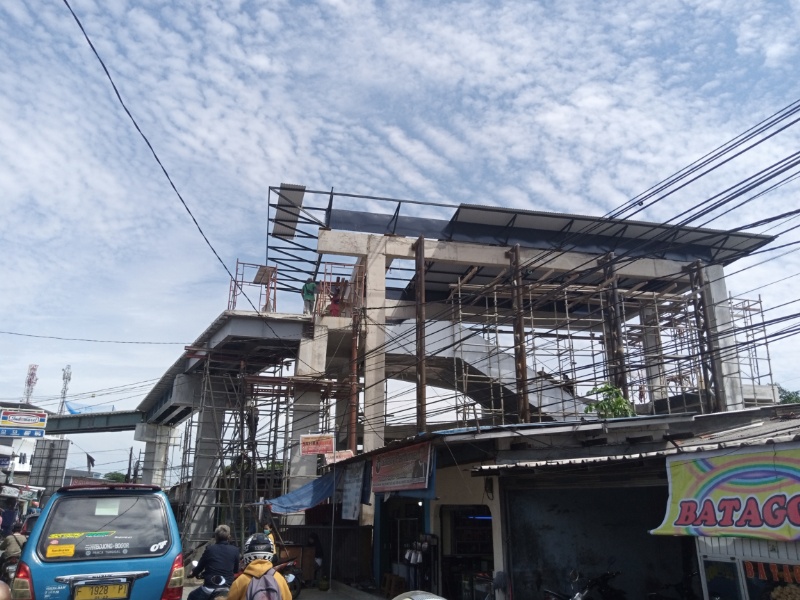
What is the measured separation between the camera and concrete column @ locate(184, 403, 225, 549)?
22.6 meters

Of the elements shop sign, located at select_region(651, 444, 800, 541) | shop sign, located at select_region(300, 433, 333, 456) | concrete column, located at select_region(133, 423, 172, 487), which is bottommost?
shop sign, located at select_region(651, 444, 800, 541)

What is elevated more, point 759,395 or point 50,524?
point 759,395

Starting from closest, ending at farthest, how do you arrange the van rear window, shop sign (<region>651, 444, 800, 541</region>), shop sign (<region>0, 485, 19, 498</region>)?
shop sign (<region>651, 444, 800, 541</region>), the van rear window, shop sign (<region>0, 485, 19, 498</region>)

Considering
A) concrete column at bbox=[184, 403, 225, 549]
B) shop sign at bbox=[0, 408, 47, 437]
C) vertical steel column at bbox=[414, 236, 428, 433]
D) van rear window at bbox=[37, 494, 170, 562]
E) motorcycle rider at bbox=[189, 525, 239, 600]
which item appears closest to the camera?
van rear window at bbox=[37, 494, 170, 562]

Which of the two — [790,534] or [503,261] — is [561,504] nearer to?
[790,534]

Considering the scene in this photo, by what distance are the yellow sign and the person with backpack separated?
7.89 feet

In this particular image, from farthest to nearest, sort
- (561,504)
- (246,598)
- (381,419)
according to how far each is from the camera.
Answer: (381,419)
(561,504)
(246,598)

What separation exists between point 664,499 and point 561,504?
1.97m

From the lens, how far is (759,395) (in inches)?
912

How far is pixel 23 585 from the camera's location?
6.54m

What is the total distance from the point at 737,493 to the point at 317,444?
1352cm

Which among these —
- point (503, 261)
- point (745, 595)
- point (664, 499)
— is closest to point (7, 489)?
point (503, 261)

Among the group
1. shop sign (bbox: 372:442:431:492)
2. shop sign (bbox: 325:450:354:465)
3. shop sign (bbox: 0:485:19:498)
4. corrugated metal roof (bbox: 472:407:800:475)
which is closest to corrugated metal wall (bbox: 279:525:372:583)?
shop sign (bbox: 325:450:354:465)

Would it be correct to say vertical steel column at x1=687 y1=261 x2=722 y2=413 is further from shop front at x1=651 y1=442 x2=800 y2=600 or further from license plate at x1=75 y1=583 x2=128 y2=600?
license plate at x1=75 y1=583 x2=128 y2=600
